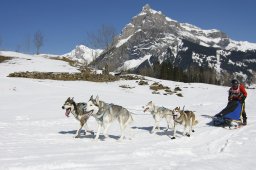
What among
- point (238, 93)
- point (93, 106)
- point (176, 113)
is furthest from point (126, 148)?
point (238, 93)

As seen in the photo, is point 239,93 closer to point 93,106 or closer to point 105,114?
point 105,114

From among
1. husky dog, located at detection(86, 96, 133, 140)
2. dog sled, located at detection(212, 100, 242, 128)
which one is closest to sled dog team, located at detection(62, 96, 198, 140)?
husky dog, located at detection(86, 96, 133, 140)

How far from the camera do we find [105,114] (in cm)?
1209

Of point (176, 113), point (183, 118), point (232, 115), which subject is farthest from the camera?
point (232, 115)

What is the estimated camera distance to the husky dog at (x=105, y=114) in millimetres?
12016

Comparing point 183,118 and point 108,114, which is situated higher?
point 108,114

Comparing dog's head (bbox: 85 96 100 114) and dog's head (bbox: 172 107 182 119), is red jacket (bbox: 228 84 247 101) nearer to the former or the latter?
dog's head (bbox: 172 107 182 119)

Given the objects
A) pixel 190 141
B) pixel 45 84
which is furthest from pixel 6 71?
pixel 190 141

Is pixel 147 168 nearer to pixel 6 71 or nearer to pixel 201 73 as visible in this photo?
pixel 6 71

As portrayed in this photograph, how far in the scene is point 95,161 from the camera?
28.9 feet

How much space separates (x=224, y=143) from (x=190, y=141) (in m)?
1.22

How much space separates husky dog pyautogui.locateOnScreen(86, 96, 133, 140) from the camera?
12016 millimetres

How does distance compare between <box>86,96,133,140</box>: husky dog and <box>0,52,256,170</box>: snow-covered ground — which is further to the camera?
<box>86,96,133,140</box>: husky dog

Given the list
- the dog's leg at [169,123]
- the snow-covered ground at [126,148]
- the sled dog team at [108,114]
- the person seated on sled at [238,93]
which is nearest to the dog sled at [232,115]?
the person seated on sled at [238,93]
